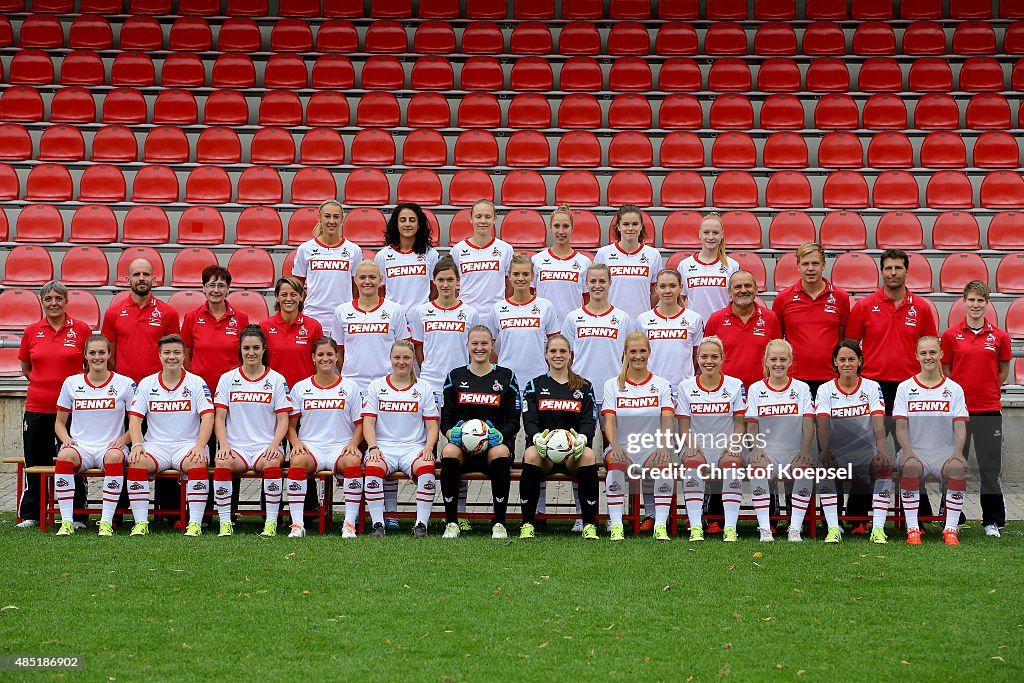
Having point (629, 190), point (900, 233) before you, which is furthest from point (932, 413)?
point (629, 190)

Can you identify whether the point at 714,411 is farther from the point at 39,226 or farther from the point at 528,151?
the point at 39,226

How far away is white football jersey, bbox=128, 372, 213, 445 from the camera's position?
8766 millimetres

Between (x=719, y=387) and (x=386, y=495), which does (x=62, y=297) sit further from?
(x=719, y=387)

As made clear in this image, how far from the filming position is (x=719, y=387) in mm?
8625

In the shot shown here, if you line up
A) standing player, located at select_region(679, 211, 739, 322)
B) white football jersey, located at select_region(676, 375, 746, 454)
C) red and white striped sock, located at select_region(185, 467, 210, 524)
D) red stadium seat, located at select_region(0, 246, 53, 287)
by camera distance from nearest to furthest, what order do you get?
red and white striped sock, located at select_region(185, 467, 210, 524), white football jersey, located at select_region(676, 375, 746, 454), standing player, located at select_region(679, 211, 739, 322), red stadium seat, located at select_region(0, 246, 53, 287)

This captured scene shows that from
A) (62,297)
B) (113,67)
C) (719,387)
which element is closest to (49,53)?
(113,67)

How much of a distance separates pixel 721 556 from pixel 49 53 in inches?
516

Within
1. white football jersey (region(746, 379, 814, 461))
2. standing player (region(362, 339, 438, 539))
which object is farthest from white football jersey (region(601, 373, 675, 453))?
standing player (region(362, 339, 438, 539))

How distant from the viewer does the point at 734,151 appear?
15008 millimetres

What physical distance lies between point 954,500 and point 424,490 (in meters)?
3.88

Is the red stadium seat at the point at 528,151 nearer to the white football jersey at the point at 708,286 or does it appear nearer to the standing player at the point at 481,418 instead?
the white football jersey at the point at 708,286

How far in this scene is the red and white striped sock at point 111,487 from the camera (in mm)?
8523

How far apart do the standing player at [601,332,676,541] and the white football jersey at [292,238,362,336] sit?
2446 millimetres

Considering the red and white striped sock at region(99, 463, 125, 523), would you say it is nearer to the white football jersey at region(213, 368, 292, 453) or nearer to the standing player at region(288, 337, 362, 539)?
the white football jersey at region(213, 368, 292, 453)
